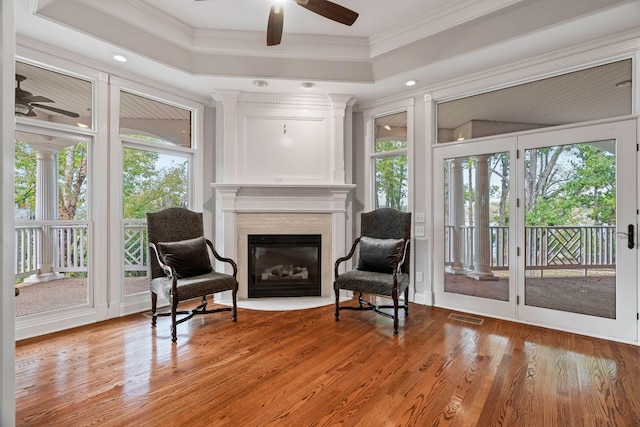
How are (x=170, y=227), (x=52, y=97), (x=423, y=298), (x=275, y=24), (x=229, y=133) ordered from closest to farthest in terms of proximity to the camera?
(x=275, y=24), (x=52, y=97), (x=170, y=227), (x=423, y=298), (x=229, y=133)

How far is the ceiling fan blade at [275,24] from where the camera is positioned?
247 cm

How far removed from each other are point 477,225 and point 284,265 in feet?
7.95

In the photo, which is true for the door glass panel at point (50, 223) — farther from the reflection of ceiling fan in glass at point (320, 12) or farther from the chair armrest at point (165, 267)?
the reflection of ceiling fan in glass at point (320, 12)

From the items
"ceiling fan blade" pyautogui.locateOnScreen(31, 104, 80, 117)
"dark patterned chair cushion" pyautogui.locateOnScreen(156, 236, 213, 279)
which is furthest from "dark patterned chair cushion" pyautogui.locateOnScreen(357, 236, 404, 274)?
"ceiling fan blade" pyautogui.locateOnScreen(31, 104, 80, 117)

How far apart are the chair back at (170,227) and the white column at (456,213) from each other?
2.98m

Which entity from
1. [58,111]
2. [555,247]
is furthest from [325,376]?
[58,111]

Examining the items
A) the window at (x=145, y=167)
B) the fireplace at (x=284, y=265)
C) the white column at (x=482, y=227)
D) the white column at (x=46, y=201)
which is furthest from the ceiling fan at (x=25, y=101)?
the white column at (x=482, y=227)

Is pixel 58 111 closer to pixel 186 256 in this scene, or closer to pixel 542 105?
pixel 186 256

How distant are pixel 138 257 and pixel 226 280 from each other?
50.7 inches

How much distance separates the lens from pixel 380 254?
3.50m

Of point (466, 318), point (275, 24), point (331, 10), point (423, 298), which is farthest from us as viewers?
point (423, 298)

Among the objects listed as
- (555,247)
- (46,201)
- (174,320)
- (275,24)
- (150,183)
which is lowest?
(174,320)

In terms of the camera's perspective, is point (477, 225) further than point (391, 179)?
No

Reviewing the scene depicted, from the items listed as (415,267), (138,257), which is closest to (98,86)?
(138,257)
